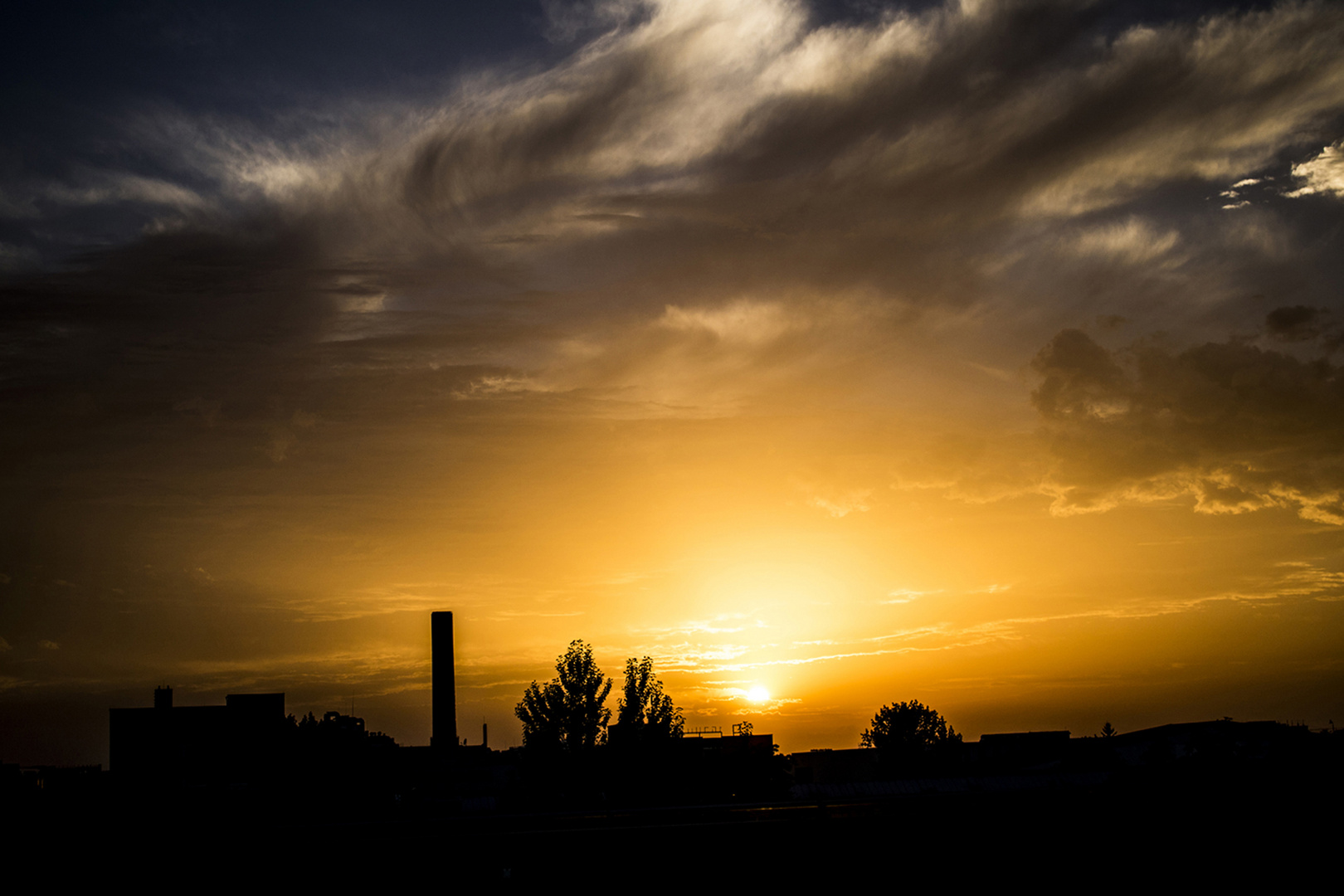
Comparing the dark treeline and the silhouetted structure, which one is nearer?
the dark treeline

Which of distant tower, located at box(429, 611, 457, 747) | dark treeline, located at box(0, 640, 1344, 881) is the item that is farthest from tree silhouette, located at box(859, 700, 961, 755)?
distant tower, located at box(429, 611, 457, 747)

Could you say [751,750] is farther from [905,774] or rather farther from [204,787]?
[204,787]

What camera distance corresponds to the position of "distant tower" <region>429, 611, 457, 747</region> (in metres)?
98.8

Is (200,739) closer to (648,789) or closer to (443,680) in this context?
(443,680)

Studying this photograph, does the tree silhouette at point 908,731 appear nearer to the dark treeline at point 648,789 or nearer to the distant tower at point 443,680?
the dark treeline at point 648,789

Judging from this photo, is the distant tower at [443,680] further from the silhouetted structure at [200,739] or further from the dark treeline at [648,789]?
the silhouetted structure at [200,739]

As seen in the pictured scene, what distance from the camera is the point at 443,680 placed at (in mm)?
100062

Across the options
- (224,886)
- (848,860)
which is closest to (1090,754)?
(848,860)

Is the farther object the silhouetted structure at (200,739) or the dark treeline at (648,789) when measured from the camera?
the silhouetted structure at (200,739)

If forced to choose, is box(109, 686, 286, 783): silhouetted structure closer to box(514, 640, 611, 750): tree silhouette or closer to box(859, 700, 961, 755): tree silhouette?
box(514, 640, 611, 750): tree silhouette

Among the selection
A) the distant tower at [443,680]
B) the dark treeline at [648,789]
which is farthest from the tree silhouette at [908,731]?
the distant tower at [443,680]

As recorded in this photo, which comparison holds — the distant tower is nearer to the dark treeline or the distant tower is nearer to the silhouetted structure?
the dark treeline

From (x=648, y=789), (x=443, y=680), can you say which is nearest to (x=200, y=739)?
(x=443, y=680)

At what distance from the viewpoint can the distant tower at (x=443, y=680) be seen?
98750 mm
